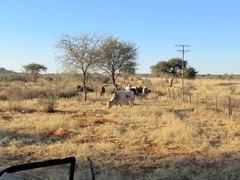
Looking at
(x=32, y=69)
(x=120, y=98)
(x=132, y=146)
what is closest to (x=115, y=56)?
(x=120, y=98)

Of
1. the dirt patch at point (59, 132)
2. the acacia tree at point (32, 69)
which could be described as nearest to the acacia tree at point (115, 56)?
the dirt patch at point (59, 132)

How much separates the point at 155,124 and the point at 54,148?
19.8ft

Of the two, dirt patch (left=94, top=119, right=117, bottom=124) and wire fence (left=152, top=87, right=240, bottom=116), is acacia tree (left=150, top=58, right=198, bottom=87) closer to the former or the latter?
wire fence (left=152, top=87, right=240, bottom=116)

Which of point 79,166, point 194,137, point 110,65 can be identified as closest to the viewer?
point 79,166

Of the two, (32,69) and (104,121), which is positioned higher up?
(32,69)

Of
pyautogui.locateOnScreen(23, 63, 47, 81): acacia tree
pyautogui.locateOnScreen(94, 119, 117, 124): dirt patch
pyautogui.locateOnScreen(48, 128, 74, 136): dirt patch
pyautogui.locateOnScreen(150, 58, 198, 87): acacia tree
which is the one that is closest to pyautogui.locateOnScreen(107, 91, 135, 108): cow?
pyautogui.locateOnScreen(94, 119, 117, 124): dirt patch

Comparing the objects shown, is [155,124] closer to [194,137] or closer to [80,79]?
[194,137]

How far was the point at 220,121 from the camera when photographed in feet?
49.6

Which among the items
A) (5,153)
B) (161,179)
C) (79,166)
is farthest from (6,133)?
(161,179)

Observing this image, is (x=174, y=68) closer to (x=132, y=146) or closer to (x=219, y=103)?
(x=219, y=103)

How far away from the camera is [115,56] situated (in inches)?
1387

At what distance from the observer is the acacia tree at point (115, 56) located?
113 feet

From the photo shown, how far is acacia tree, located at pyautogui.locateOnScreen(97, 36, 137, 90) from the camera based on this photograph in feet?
113

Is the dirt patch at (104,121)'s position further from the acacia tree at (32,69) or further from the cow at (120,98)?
the acacia tree at (32,69)
